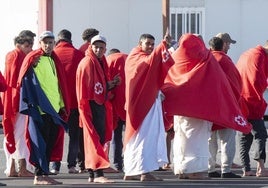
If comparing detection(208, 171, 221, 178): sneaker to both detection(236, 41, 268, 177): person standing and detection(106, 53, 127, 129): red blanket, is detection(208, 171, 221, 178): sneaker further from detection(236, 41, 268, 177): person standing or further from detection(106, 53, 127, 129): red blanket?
detection(106, 53, 127, 129): red blanket

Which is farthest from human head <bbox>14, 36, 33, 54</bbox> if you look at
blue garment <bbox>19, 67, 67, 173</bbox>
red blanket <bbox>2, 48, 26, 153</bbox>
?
blue garment <bbox>19, 67, 67, 173</bbox>

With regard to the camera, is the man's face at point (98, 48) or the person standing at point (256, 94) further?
the person standing at point (256, 94)

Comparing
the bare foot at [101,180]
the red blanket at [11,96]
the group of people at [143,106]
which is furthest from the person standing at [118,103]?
the bare foot at [101,180]

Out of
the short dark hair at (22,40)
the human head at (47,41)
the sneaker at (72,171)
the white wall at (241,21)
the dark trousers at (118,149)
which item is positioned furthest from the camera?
the white wall at (241,21)

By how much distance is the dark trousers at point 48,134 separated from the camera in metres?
14.7

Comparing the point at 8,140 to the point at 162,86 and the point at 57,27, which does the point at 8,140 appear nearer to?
the point at 162,86

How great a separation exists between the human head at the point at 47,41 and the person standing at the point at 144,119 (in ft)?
3.34

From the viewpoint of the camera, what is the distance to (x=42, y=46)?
14.9m

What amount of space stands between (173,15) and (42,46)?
1216cm

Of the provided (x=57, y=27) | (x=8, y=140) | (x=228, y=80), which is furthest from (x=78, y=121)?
(x=57, y=27)

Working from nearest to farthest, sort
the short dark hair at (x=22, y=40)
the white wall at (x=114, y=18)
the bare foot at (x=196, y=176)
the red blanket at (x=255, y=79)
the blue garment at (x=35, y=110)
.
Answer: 1. the blue garment at (x=35, y=110)
2. the bare foot at (x=196, y=176)
3. the red blanket at (x=255, y=79)
4. the short dark hair at (x=22, y=40)
5. the white wall at (x=114, y=18)

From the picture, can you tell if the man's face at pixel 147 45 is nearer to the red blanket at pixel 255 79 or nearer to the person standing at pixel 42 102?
the person standing at pixel 42 102

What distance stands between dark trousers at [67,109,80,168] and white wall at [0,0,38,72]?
1044 cm

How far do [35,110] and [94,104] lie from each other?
738 millimetres
